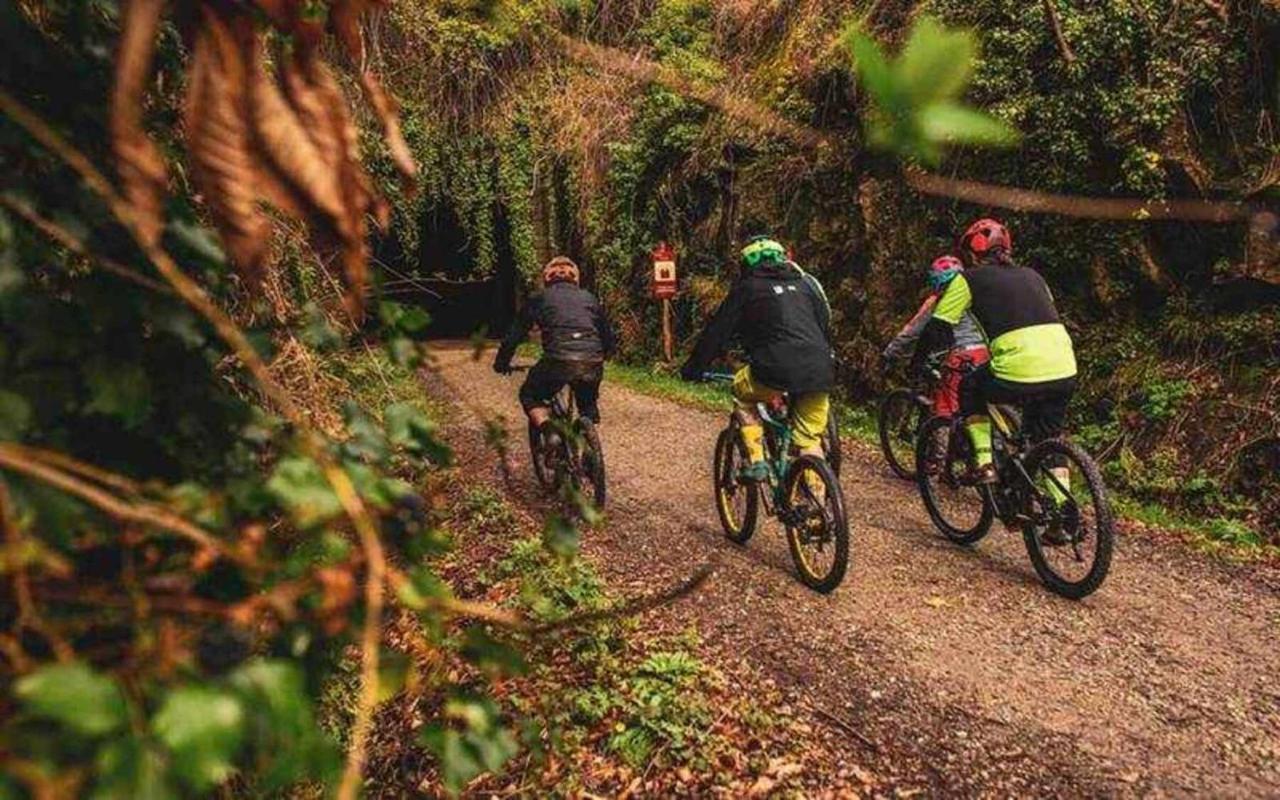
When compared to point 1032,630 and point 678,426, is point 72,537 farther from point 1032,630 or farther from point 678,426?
point 678,426

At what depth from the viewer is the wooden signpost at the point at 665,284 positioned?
1380 centimetres

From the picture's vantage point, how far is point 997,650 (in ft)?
14.1

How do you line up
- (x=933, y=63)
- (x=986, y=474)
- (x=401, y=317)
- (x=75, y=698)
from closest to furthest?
1. (x=933, y=63)
2. (x=75, y=698)
3. (x=401, y=317)
4. (x=986, y=474)

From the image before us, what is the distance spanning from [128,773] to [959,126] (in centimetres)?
93

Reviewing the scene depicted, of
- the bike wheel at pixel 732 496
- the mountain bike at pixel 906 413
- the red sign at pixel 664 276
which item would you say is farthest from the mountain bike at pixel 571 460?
the red sign at pixel 664 276

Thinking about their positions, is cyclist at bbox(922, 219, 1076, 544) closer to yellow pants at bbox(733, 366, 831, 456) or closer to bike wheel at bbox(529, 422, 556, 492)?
yellow pants at bbox(733, 366, 831, 456)

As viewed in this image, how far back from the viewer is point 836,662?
166 inches

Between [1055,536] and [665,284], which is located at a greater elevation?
[665,284]

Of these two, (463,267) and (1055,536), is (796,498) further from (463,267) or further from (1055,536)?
(463,267)

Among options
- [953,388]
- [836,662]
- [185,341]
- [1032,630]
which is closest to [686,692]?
[836,662]

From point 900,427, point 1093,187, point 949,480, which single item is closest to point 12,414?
point 949,480

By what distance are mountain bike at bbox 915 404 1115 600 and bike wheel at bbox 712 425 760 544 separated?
5.17 ft

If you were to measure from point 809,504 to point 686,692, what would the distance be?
5.40 ft

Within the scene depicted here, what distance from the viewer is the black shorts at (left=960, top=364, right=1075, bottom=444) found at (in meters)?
4.91
